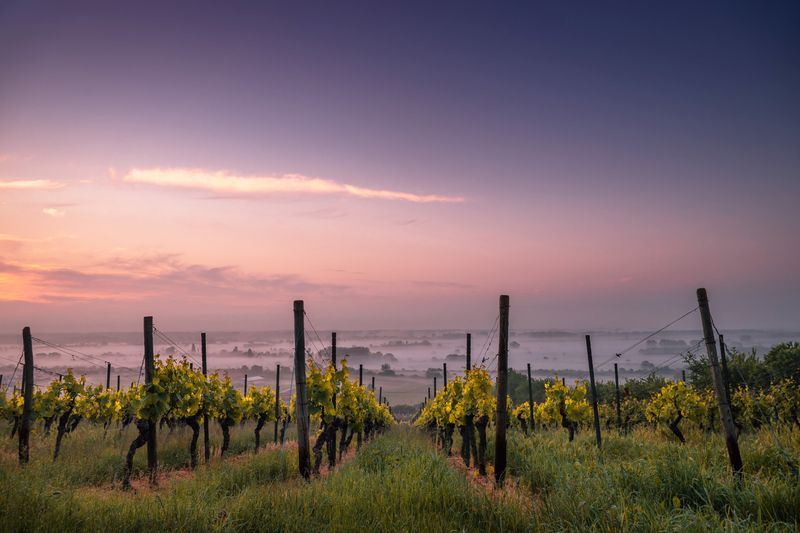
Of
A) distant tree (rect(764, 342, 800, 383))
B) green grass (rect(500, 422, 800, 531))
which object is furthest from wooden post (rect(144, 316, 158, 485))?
distant tree (rect(764, 342, 800, 383))

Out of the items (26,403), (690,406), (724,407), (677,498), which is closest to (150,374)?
(26,403)

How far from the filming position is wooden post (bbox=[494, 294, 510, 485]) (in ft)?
35.5

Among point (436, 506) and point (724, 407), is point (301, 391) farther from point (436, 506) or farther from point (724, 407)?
point (724, 407)

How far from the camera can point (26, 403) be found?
14.1 metres

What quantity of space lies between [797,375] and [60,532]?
33666 millimetres

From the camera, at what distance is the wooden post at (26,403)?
1368 centimetres

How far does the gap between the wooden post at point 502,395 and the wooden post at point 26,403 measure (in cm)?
1423

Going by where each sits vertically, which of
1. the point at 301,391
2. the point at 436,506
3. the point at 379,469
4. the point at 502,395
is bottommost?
the point at 379,469

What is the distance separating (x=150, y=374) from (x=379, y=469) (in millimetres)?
8556

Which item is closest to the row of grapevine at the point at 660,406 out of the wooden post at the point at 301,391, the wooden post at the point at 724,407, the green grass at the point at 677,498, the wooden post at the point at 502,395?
the wooden post at the point at 502,395

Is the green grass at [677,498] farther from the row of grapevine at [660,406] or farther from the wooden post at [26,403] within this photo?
the wooden post at [26,403]

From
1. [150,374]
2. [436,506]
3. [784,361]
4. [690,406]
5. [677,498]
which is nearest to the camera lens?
[677,498]

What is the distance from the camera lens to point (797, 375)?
2473 centimetres

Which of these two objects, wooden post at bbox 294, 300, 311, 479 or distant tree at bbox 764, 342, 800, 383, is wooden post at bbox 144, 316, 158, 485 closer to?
wooden post at bbox 294, 300, 311, 479
